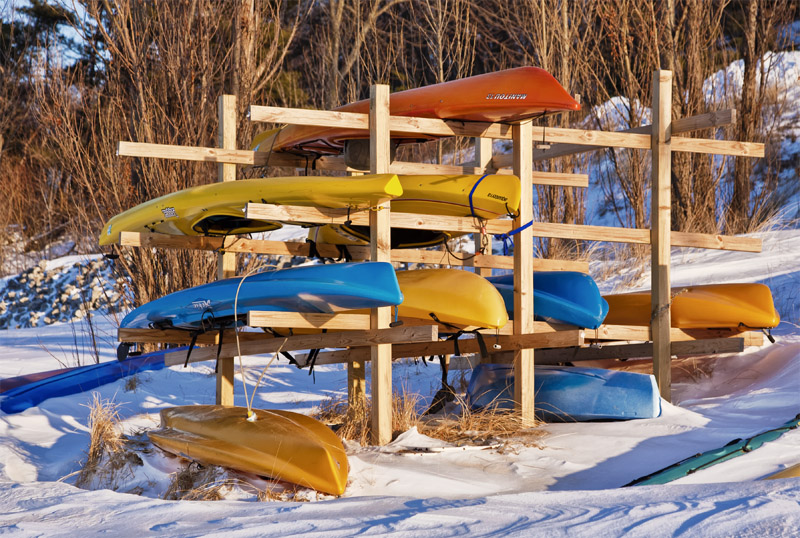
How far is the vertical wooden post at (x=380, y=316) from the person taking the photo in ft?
15.7

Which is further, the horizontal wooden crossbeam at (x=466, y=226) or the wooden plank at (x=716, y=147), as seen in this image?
the wooden plank at (x=716, y=147)

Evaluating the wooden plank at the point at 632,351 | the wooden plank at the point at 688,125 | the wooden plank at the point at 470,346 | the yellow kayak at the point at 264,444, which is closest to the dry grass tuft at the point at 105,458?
the yellow kayak at the point at 264,444

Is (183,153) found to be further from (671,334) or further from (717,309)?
(717,309)

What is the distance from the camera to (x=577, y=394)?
545 cm

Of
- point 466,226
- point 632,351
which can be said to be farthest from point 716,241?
point 466,226

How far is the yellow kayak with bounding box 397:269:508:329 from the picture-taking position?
194 inches

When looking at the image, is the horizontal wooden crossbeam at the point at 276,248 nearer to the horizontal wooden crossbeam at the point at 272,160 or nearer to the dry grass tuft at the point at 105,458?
the horizontal wooden crossbeam at the point at 272,160

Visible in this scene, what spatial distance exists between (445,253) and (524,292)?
110cm

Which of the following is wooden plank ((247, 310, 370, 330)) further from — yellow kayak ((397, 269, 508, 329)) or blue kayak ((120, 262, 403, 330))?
yellow kayak ((397, 269, 508, 329))

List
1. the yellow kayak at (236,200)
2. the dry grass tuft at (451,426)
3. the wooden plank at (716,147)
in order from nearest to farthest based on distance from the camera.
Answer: the yellow kayak at (236,200), the dry grass tuft at (451,426), the wooden plank at (716,147)

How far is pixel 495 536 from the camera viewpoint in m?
2.90

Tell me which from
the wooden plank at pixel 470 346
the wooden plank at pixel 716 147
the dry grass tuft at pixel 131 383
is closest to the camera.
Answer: the wooden plank at pixel 470 346

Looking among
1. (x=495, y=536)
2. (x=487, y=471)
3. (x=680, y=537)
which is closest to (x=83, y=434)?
(x=487, y=471)

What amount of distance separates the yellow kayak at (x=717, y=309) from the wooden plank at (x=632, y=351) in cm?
19
